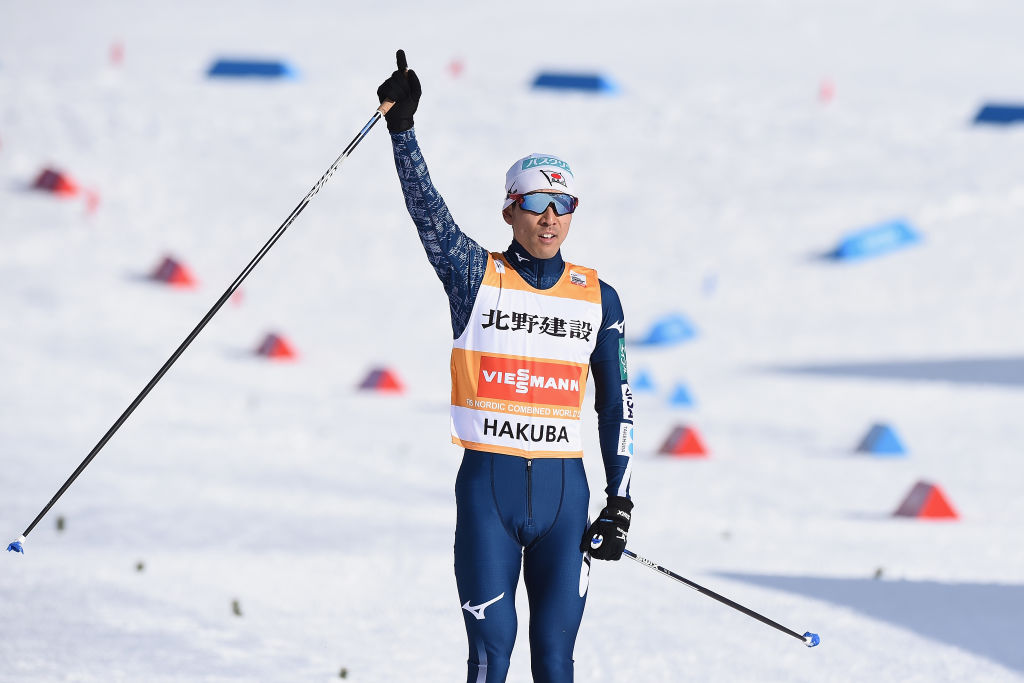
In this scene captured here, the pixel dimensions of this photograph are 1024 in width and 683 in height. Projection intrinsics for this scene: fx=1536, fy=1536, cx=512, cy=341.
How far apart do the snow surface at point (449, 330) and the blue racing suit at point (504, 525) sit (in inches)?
66.7

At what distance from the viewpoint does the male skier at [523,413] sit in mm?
4461

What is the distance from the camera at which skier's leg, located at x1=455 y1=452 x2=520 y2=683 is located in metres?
4.44

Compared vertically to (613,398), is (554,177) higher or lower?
higher

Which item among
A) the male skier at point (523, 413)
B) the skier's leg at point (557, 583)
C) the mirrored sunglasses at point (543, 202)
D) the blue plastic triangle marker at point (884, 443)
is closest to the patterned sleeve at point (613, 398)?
the male skier at point (523, 413)

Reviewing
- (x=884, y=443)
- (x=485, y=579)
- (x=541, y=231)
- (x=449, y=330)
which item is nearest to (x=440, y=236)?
(x=541, y=231)

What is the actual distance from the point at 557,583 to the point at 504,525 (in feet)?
0.78

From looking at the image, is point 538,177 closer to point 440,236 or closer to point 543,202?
point 543,202

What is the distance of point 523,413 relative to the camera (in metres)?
4.54

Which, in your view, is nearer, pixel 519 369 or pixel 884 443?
pixel 519 369

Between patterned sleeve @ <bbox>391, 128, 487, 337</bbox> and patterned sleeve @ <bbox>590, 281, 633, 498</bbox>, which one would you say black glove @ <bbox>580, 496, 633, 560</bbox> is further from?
patterned sleeve @ <bbox>391, 128, 487, 337</bbox>

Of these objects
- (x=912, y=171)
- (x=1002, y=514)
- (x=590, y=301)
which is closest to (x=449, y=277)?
(x=590, y=301)

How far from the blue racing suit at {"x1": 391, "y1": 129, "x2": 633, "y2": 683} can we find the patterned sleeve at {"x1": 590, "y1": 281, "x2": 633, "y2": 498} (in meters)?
0.04

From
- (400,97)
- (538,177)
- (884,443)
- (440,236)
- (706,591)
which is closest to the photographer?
(400,97)

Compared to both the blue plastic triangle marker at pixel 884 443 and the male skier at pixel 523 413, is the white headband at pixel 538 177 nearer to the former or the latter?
the male skier at pixel 523 413
